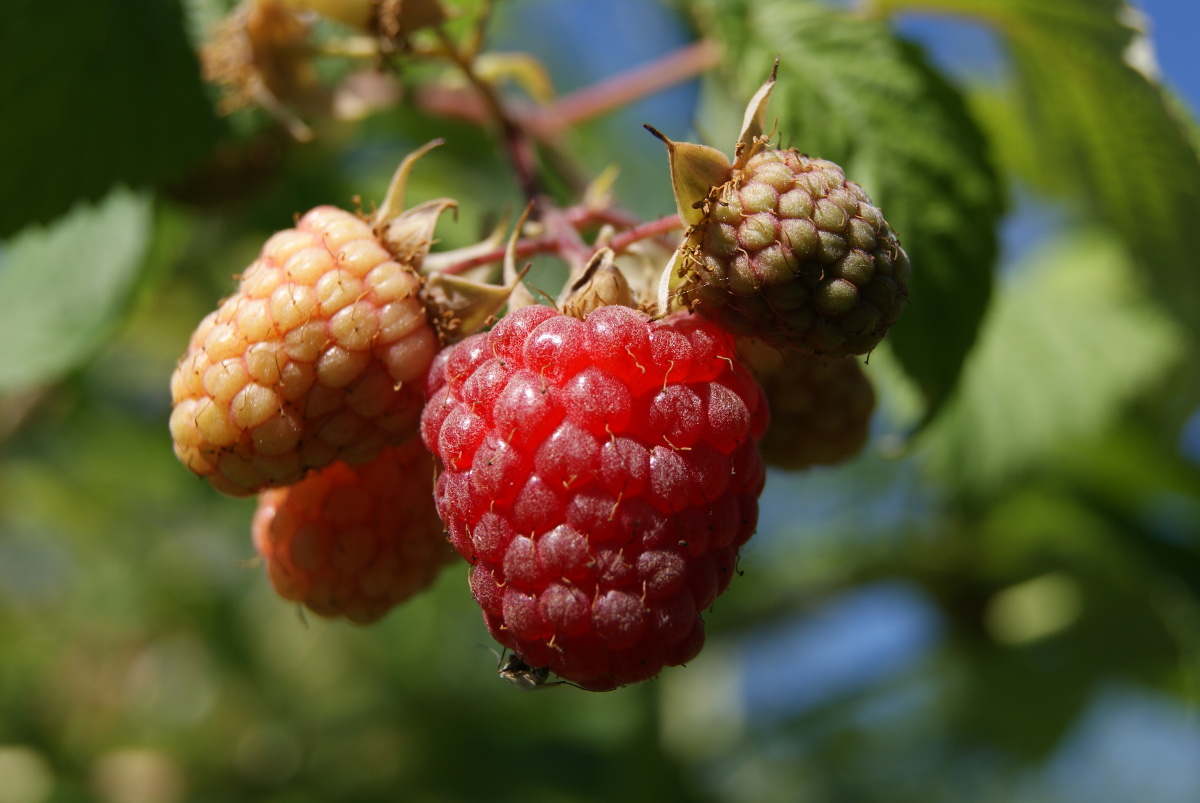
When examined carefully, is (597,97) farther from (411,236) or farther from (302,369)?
(302,369)

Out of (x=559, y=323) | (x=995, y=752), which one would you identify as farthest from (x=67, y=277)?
(x=995, y=752)

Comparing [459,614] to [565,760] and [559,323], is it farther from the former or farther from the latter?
[559,323]

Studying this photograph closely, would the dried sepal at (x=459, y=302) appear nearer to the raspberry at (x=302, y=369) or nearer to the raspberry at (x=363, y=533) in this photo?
the raspberry at (x=302, y=369)

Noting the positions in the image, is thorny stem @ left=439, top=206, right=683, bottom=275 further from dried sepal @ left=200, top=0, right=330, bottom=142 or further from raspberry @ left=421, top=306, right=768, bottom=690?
dried sepal @ left=200, top=0, right=330, bottom=142

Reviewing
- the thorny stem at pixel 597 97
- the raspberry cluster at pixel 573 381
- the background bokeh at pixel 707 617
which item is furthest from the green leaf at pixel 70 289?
the raspberry cluster at pixel 573 381

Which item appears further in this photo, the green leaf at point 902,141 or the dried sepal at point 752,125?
the green leaf at point 902,141

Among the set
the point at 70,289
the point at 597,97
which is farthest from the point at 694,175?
the point at 70,289

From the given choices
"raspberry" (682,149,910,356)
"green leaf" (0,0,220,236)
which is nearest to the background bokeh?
"green leaf" (0,0,220,236)
